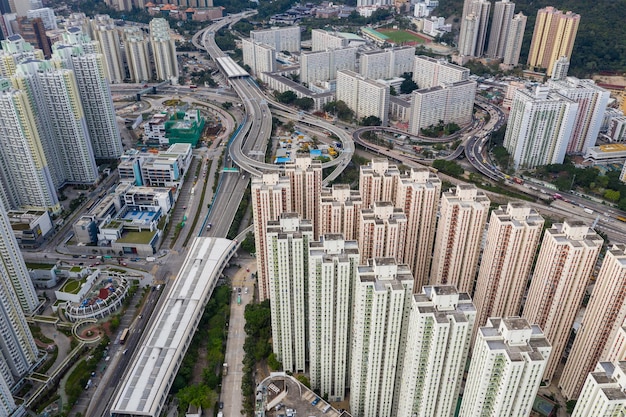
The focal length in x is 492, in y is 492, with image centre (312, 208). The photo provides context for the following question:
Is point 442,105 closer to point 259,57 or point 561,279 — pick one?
point 259,57

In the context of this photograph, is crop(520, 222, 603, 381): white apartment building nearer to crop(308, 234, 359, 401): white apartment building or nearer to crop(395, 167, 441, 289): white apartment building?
crop(395, 167, 441, 289): white apartment building

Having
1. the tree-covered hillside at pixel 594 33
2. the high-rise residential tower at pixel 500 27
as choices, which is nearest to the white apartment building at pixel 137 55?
the high-rise residential tower at pixel 500 27

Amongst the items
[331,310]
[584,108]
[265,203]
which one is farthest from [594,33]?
[331,310]

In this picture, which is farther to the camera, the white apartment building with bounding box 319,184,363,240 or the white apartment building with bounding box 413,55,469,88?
the white apartment building with bounding box 413,55,469,88

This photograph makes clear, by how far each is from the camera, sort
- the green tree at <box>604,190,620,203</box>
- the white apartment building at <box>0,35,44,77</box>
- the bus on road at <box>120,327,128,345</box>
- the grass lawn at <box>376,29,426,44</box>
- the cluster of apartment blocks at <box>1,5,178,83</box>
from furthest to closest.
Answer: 1. the grass lawn at <box>376,29,426,44</box>
2. the cluster of apartment blocks at <box>1,5,178,83</box>
3. the white apartment building at <box>0,35,44,77</box>
4. the green tree at <box>604,190,620,203</box>
5. the bus on road at <box>120,327,128,345</box>

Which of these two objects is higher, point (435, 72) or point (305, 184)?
point (305, 184)

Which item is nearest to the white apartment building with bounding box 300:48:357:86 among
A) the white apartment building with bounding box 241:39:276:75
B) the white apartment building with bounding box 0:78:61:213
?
the white apartment building with bounding box 241:39:276:75
